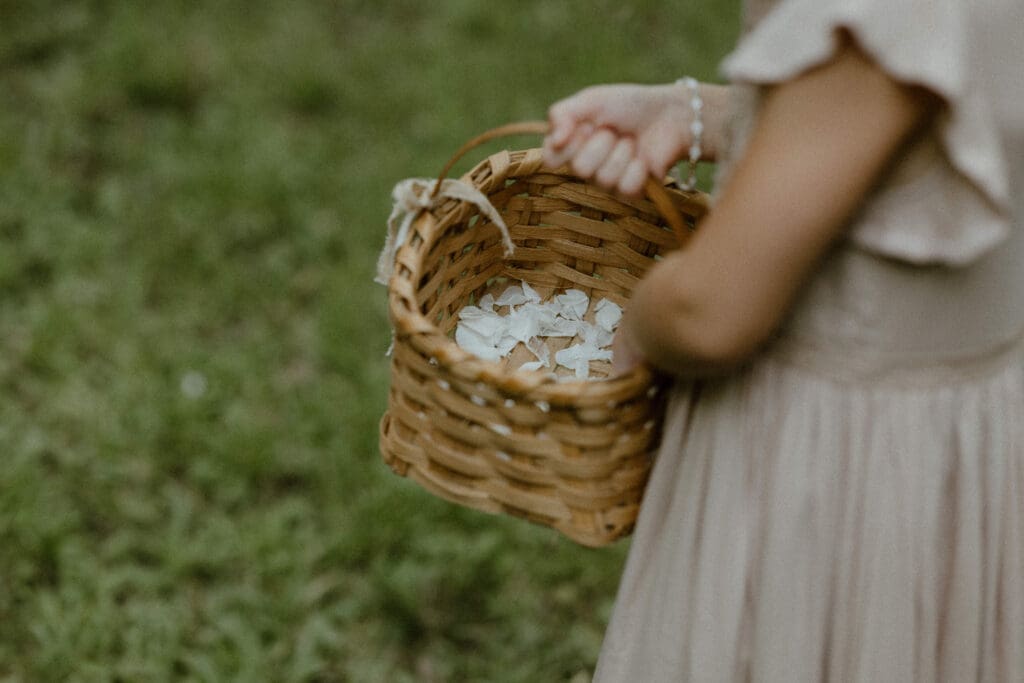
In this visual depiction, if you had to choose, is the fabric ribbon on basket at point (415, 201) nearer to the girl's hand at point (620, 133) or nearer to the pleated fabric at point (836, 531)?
Answer: the girl's hand at point (620, 133)

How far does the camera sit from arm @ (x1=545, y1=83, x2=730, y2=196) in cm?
110

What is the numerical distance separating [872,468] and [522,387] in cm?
31

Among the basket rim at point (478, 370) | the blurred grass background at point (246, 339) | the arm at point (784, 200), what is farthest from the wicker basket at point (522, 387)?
the blurred grass background at point (246, 339)

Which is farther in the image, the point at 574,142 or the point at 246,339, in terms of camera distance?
the point at 246,339

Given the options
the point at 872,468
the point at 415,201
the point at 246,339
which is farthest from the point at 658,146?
the point at 246,339

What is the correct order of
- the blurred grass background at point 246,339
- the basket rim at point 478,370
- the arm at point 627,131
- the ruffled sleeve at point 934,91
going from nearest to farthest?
the ruffled sleeve at point 934,91 → the basket rim at point 478,370 → the arm at point 627,131 → the blurred grass background at point 246,339

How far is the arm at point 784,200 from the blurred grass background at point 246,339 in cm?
113

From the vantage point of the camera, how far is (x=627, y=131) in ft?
3.69

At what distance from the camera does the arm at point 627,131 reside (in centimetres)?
110

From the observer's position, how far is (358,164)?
9.56ft

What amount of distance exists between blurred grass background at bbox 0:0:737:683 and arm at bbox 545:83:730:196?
103 centimetres

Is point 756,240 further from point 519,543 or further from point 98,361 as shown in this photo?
point 98,361

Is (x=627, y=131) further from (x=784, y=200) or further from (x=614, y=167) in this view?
(x=784, y=200)

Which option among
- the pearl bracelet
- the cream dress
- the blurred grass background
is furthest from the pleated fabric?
the blurred grass background
